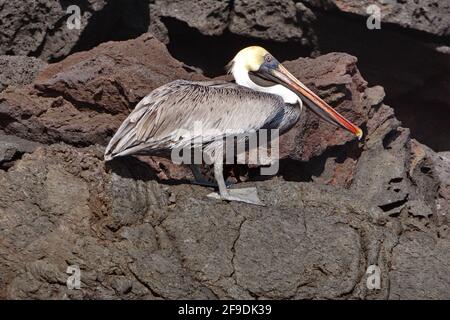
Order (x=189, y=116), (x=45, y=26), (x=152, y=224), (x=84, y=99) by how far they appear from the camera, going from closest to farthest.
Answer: (x=152, y=224) < (x=189, y=116) < (x=84, y=99) < (x=45, y=26)

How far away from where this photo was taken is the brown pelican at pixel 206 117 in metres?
8.44

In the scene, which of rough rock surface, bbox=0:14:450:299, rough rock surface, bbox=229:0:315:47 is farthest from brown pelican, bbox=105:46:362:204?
rough rock surface, bbox=229:0:315:47

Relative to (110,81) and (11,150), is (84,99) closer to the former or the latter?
(110,81)

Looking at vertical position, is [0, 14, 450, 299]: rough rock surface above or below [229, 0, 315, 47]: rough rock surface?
below

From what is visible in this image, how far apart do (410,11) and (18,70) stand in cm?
460

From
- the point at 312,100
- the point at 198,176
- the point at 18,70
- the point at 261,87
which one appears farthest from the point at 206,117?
the point at 18,70

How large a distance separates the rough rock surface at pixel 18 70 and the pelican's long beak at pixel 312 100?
8.52 ft

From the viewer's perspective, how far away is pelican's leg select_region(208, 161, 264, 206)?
8.25m

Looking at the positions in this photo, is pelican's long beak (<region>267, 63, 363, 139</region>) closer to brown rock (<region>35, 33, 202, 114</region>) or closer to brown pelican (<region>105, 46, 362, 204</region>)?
brown pelican (<region>105, 46, 362, 204</region>)

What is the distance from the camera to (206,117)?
8727mm

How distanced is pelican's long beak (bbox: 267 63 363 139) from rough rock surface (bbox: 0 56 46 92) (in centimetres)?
260

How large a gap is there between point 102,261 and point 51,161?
1283 millimetres
